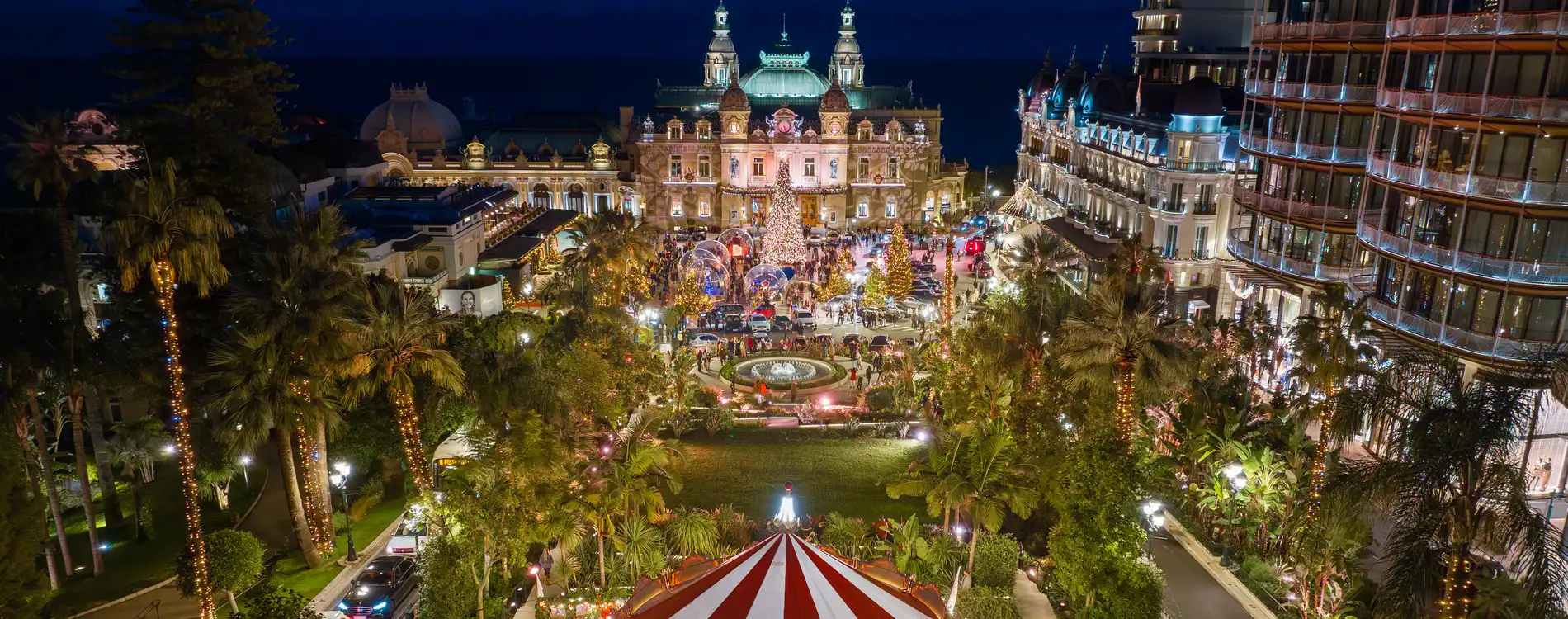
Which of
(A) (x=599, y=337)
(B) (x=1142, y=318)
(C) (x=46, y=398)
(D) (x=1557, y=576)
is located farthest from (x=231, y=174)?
(D) (x=1557, y=576)

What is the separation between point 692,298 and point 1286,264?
24853mm

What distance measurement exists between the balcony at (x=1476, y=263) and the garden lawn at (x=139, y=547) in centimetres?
3290

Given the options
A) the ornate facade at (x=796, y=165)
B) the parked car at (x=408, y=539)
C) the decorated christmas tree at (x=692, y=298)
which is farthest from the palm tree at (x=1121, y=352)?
the ornate facade at (x=796, y=165)

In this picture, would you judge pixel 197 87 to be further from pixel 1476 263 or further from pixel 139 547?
pixel 1476 263

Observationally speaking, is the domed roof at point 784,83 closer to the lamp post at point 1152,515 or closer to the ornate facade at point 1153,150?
the ornate facade at point 1153,150

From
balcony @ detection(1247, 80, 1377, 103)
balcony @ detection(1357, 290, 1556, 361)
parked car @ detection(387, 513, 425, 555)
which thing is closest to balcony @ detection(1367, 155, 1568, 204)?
balcony @ detection(1357, 290, 1556, 361)

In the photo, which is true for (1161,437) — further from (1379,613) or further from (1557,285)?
(1379,613)

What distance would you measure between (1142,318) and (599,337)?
1648 centimetres

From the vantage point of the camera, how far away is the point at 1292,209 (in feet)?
115

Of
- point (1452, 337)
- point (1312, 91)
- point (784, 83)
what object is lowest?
point (1452, 337)

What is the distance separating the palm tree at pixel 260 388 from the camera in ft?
72.6

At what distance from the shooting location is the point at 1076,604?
22.5 m

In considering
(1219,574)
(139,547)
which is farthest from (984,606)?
(139,547)

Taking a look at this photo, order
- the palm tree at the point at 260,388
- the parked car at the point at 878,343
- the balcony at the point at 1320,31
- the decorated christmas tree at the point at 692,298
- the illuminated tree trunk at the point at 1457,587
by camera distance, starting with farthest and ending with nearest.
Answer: the decorated christmas tree at the point at 692,298 < the parked car at the point at 878,343 < the balcony at the point at 1320,31 < the palm tree at the point at 260,388 < the illuminated tree trunk at the point at 1457,587
